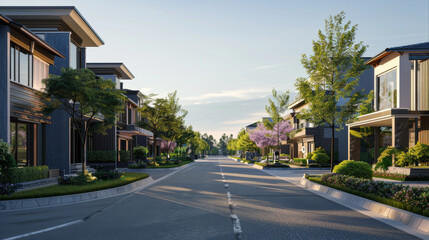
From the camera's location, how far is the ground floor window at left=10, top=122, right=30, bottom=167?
60.6 ft

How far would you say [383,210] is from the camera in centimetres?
1063

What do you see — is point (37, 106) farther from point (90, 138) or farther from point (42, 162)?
point (90, 138)

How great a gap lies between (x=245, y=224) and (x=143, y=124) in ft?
117

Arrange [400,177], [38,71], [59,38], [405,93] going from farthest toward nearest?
[405,93] < [59,38] < [400,177] < [38,71]

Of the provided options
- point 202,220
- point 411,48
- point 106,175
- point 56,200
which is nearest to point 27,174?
point 56,200

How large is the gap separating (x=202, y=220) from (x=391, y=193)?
6.18 m

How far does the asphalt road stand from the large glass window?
1853cm

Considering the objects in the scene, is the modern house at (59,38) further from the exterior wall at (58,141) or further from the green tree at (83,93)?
the green tree at (83,93)

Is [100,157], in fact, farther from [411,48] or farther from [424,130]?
[411,48]

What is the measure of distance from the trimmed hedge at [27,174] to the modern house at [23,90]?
1286mm

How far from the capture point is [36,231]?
8.52 m

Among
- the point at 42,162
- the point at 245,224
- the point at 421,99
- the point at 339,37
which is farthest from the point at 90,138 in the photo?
the point at 245,224

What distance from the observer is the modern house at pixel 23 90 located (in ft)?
52.6

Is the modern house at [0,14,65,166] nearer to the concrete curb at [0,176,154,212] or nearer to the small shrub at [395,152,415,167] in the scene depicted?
the concrete curb at [0,176,154,212]
